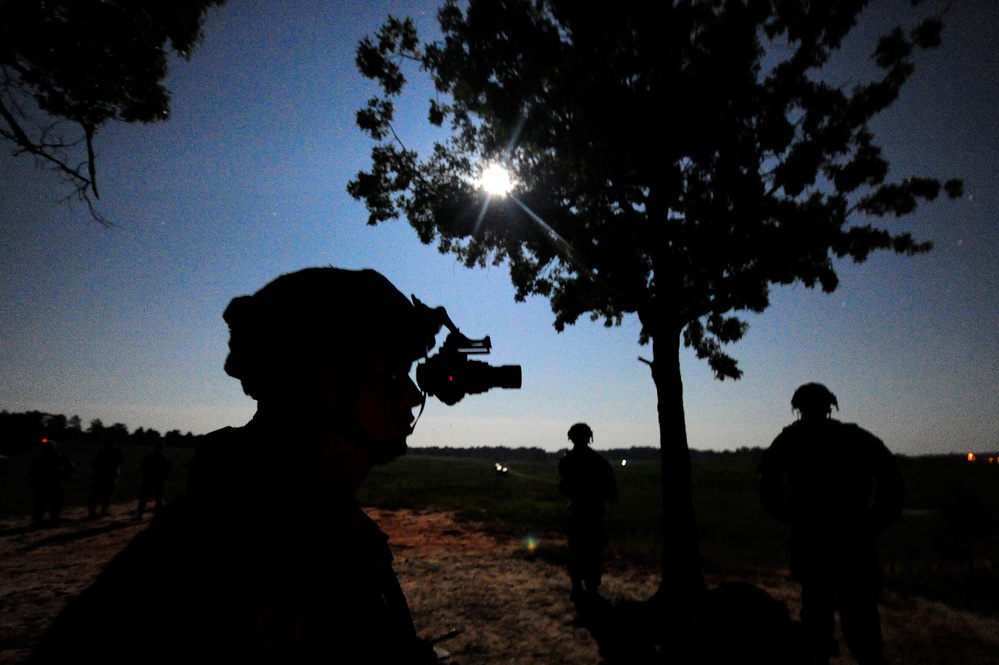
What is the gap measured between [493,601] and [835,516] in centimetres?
515

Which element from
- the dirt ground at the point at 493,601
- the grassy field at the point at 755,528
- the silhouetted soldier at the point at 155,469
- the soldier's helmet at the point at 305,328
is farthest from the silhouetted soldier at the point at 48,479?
the soldier's helmet at the point at 305,328

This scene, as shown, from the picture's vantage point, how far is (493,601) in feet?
24.7

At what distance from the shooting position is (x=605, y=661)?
5.67 meters

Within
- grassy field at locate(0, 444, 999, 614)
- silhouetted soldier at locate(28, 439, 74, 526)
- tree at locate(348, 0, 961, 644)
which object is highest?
tree at locate(348, 0, 961, 644)

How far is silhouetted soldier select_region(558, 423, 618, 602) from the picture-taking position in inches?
293

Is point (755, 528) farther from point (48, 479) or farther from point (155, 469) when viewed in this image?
point (48, 479)

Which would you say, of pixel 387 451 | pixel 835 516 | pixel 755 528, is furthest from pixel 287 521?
pixel 755 528

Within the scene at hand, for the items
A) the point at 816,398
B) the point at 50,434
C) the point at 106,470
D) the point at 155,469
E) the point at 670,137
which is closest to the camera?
the point at 816,398

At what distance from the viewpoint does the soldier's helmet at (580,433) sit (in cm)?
779

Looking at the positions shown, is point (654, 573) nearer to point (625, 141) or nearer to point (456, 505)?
point (625, 141)

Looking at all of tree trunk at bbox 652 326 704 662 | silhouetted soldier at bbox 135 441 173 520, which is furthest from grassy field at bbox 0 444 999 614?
silhouetted soldier at bbox 135 441 173 520

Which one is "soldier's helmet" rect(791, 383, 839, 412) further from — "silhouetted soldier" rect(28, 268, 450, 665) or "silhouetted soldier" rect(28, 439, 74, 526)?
"silhouetted soldier" rect(28, 439, 74, 526)

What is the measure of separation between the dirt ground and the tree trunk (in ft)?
2.68

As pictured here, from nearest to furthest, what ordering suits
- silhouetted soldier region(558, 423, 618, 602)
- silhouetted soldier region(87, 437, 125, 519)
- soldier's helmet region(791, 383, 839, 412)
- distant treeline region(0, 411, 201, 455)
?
soldier's helmet region(791, 383, 839, 412)
silhouetted soldier region(558, 423, 618, 602)
silhouetted soldier region(87, 437, 125, 519)
distant treeline region(0, 411, 201, 455)
